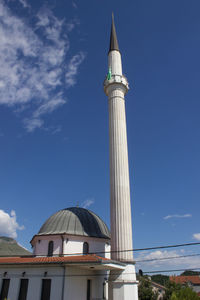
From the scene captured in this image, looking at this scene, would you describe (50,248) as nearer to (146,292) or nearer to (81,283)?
(81,283)

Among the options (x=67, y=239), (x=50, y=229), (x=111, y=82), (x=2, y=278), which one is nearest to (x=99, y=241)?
(x=67, y=239)

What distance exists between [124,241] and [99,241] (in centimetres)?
403

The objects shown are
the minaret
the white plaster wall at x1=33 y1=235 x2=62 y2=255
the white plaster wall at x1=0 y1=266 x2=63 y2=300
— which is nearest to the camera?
the white plaster wall at x1=0 y1=266 x2=63 y2=300

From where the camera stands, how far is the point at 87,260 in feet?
51.8

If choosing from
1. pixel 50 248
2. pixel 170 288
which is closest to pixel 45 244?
pixel 50 248

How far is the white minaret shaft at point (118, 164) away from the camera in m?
19.6

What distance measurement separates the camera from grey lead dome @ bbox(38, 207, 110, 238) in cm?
2222

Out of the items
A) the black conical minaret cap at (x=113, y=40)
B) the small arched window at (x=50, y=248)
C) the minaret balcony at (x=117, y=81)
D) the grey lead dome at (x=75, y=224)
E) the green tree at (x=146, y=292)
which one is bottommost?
the green tree at (x=146, y=292)

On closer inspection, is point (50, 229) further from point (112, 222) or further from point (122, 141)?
point (122, 141)

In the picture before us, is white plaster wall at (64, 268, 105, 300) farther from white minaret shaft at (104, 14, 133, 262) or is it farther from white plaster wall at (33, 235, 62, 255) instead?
white plaster wall at (33, 235, 62, 255)

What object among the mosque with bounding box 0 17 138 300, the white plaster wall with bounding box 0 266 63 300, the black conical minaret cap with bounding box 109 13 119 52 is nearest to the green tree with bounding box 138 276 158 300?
the mosque with bounding box 0 17 138 300

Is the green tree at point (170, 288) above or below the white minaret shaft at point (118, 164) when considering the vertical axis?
below

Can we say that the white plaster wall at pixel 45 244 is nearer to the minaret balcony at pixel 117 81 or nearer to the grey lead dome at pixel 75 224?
the grey lead dome at pixel 75 224

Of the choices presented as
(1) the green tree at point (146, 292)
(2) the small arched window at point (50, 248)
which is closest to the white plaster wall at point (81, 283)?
(2) the small arched window at point (50, 248)
